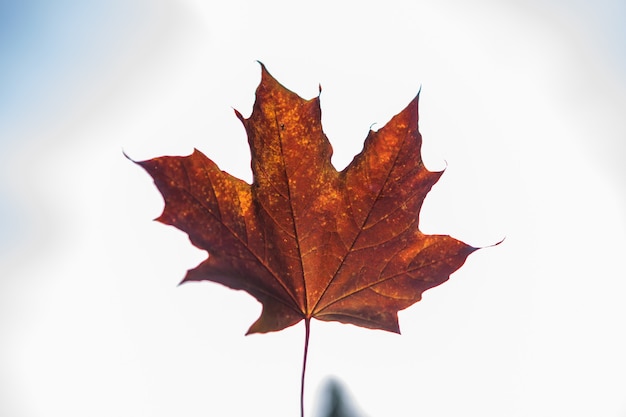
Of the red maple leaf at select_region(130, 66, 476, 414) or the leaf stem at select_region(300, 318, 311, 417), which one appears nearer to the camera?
the leaf stem at select_region(300, 318, 311, 417)

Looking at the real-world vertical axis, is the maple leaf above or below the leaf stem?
above

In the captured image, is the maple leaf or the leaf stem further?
the maple leaf

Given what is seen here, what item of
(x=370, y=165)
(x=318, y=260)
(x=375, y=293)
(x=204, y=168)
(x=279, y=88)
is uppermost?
(x=279, y=88)

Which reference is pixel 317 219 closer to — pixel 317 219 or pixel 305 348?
pixel 317 219

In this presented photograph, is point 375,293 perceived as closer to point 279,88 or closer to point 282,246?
point 282,246

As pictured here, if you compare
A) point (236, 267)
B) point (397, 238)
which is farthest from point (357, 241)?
point (236, 267)

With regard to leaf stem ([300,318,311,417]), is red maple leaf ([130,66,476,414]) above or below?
above

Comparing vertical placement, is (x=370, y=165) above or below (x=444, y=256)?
above

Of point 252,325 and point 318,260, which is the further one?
point 318,260
